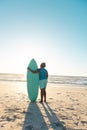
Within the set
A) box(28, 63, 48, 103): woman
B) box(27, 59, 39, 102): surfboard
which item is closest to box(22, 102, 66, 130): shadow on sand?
box(28, 63, 48, 103): woman

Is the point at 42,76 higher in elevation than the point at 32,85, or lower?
higher

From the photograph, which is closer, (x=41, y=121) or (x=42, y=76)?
(x=41, y=121)

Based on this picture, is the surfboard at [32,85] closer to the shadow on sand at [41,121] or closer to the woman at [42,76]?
the woman at [42,76]

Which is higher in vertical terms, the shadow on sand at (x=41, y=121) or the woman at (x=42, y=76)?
the woman at (x=42, y=76)

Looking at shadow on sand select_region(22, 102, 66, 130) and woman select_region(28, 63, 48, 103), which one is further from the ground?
woman select_region(28, 63, 48, 103)

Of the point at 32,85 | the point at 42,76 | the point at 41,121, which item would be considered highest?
the point at 42,76

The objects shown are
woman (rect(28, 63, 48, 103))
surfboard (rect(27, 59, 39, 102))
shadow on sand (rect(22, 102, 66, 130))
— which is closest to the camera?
shadow on sand (rect(22, 102, 66, 130))

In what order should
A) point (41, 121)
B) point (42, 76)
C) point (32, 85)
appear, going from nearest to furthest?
point (41, 121)
point (42, 76)
point (32, 85)

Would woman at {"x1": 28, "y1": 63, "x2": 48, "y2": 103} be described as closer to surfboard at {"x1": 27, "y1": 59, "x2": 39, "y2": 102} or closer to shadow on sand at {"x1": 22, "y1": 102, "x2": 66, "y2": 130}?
surfboard at {"x1": 27, "y1": 59, "x2": 39, "y2": 102}

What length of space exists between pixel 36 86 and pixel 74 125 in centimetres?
433

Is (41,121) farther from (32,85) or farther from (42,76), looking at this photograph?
(32,85)

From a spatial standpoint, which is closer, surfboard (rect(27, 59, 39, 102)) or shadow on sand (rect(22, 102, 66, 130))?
shadow on sand (rect(22, 102, 66, 130))

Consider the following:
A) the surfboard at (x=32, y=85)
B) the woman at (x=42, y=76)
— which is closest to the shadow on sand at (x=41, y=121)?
the woman at (x=42, y=76)

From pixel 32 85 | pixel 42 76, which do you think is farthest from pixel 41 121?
pixel 32 85
